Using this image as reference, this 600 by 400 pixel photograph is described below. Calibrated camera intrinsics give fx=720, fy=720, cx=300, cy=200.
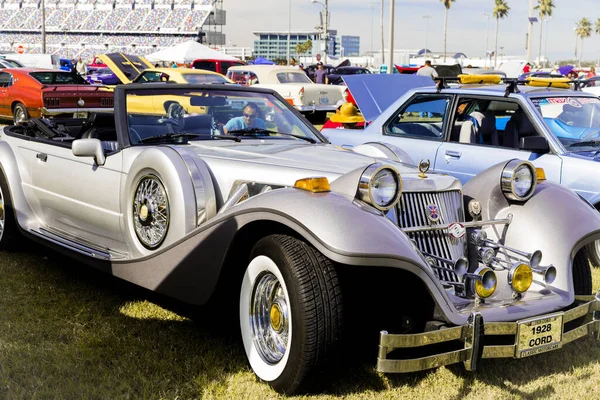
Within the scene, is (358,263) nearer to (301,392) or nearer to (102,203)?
(301,392)

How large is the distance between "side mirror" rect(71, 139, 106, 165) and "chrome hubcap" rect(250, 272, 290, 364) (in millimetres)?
1793

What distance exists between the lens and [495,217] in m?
4.41

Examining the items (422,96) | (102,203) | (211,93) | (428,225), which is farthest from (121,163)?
(422,96)

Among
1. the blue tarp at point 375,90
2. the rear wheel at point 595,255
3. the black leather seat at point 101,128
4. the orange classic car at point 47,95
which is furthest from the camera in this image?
the orange classic car at point 47,95

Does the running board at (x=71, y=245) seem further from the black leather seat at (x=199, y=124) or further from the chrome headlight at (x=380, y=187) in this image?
the chrome headlight at (x=380, y=187)

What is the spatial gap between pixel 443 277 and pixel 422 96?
161 inches

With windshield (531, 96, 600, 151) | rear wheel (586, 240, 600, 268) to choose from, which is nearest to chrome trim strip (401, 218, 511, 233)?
rear wheel (586, 240, 600, 268)

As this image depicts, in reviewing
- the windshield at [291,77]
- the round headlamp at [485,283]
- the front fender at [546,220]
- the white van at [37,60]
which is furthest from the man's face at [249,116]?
the white van at [37,60]

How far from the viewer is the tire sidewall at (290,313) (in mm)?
3354

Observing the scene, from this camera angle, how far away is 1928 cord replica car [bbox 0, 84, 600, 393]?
3.34 meters

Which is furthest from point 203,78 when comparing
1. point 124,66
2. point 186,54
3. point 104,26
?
point 104,26

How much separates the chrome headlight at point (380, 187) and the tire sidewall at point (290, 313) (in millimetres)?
528

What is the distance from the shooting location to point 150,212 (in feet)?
14.7

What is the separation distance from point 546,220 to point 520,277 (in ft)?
2.03
